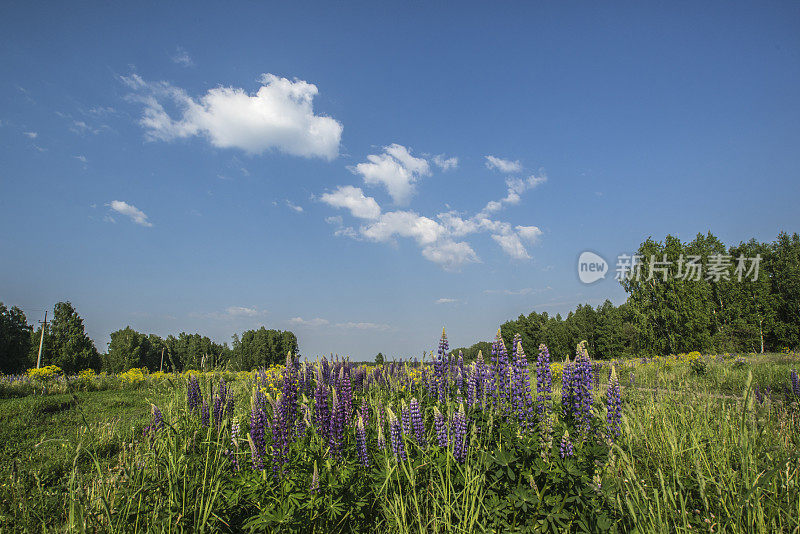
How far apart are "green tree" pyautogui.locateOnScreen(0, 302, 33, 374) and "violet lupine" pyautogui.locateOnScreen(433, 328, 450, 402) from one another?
56.0m

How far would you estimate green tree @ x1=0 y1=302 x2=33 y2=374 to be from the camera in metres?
42.3

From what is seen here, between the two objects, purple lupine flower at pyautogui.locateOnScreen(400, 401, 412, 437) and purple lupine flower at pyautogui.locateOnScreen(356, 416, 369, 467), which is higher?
purple lupine flower at pyautogui.locateOnScreen(400, 401, 412, 437)

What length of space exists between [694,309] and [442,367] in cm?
4418

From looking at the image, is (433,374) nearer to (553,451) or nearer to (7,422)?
(553,451)

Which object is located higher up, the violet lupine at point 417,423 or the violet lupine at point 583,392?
the violet lupine at point 583,392

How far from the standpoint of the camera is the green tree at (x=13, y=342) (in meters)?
42.3

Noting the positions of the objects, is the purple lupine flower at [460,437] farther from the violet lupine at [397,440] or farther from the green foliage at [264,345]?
the green foliage at [264,345]

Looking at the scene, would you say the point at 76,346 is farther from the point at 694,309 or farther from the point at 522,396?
the point at 694,309

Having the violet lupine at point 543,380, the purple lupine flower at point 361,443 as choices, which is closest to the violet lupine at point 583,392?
the violet lupine at point 543,380

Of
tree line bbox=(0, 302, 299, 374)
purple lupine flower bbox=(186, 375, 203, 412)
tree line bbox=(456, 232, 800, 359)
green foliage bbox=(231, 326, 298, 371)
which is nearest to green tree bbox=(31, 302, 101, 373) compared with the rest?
tree line bbox=(0, 302, 299, 374)

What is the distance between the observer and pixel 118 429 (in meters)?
6.44

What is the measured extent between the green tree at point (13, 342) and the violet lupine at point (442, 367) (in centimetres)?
5604

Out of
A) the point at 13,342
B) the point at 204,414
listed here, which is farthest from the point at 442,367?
the point at 13,342

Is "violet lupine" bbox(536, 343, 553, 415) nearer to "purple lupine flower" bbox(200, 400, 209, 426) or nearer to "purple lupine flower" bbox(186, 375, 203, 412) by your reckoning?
"purple lupine flower" bbox(200, 400, 209, 426)
